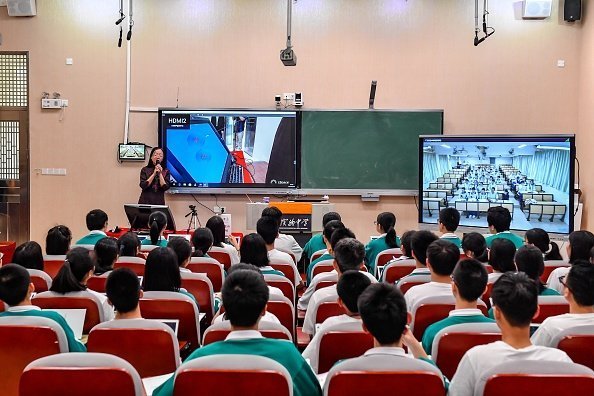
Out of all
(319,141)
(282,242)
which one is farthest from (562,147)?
(282,242)

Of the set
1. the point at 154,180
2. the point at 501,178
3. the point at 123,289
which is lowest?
the point at 123,289

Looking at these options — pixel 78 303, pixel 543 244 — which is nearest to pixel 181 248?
pixel 78 303

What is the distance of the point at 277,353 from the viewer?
7.71ft

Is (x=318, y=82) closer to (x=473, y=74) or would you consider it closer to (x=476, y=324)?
(x=473, y=74)

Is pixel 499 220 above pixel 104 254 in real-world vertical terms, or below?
above

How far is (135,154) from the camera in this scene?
9.30m

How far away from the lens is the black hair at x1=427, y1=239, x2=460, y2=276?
3730 mm

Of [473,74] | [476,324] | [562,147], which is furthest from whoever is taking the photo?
[473,74]

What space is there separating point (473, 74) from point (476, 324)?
7.03 m

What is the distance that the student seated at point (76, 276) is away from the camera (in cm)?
355

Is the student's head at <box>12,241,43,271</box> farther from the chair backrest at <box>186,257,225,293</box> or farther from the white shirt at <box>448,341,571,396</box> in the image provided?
the white shirt at <box>448,341,571,396</box>

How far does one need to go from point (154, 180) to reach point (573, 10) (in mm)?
5956

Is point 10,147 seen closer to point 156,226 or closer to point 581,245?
point 156,226

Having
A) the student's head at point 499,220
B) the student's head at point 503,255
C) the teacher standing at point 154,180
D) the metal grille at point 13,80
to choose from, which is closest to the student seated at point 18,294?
the student's head at point 503,255
